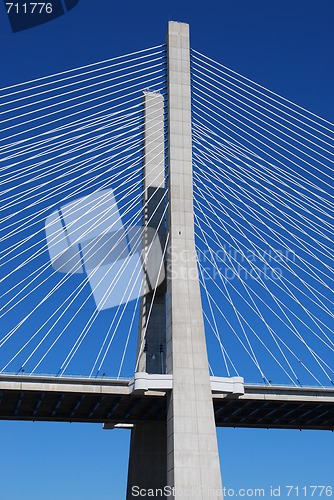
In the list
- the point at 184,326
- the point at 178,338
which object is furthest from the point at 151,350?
the point at 178,338

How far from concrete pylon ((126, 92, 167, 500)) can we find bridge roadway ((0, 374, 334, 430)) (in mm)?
1140

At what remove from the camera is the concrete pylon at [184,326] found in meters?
25.9

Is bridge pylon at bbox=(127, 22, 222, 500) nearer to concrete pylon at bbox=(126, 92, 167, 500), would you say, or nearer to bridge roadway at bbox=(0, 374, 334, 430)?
concrete pylon at bbox=(126, 92, 167, 500)

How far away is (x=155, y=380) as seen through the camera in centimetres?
2770

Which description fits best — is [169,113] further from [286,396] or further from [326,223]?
[286,396]

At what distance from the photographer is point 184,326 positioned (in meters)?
28.4

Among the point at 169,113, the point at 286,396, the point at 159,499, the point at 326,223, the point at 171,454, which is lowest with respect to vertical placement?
the point at 171,454

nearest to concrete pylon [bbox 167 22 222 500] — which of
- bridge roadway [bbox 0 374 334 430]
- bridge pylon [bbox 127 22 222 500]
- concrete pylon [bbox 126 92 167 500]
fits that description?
bridge pylon [bbox 127 22 222 500]

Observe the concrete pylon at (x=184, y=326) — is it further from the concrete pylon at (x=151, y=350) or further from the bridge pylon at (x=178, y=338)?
the concrete pylon at (x=151, y=350)

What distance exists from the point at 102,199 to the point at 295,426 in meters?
18.4

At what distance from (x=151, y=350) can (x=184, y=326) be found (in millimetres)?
6448

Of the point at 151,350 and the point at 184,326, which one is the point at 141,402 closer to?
the point at 151,350

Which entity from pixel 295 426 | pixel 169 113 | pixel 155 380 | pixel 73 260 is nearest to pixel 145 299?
pixel 73 260

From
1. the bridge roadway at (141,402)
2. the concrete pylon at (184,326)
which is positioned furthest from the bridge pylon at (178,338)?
the bridge roadway at (141,402)
